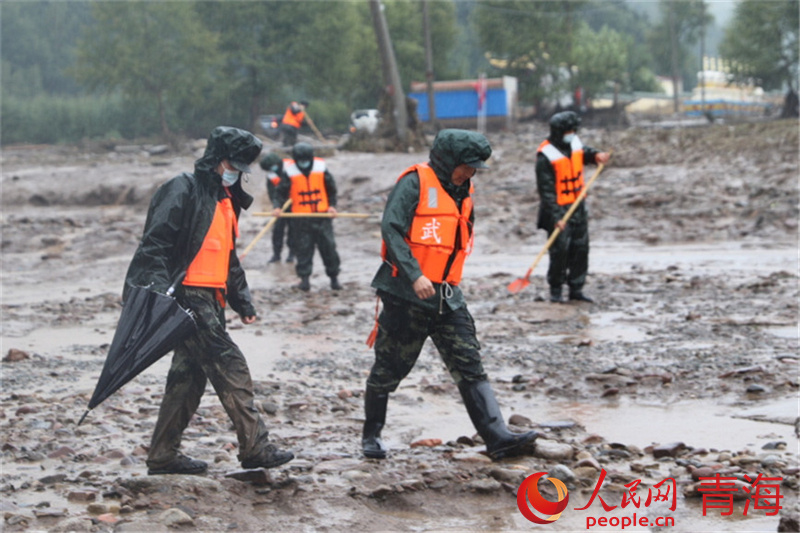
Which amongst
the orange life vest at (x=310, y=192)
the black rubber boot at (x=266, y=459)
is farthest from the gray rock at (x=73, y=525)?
the orange life vest at (x=310, y=192)

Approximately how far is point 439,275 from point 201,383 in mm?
1267

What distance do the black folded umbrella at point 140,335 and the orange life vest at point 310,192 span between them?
766cm

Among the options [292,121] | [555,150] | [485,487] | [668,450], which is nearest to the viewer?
[485,487]

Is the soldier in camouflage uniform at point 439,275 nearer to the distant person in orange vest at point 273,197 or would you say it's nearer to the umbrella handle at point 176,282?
the umbrella handle at point 176,282

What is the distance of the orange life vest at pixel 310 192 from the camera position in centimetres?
1255

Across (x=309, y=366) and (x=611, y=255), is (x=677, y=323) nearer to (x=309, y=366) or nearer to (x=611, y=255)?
(x=309, y=366)

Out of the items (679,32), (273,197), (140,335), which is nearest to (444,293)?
(140,335)

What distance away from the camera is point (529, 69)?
57.7m

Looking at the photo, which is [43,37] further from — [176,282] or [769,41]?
[176,282]

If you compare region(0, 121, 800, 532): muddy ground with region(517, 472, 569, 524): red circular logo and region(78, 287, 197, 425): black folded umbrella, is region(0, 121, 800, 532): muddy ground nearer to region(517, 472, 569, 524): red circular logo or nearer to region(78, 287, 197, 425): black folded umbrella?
region(517, 472, 569, 524): red circular logo

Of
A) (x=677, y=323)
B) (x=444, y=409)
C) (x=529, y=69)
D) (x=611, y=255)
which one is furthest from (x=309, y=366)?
(x=529, y=69)

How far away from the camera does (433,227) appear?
552 cm

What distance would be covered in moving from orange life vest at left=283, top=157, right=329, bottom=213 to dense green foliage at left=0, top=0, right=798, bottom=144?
30.1m

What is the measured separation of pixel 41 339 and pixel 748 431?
612 cm
